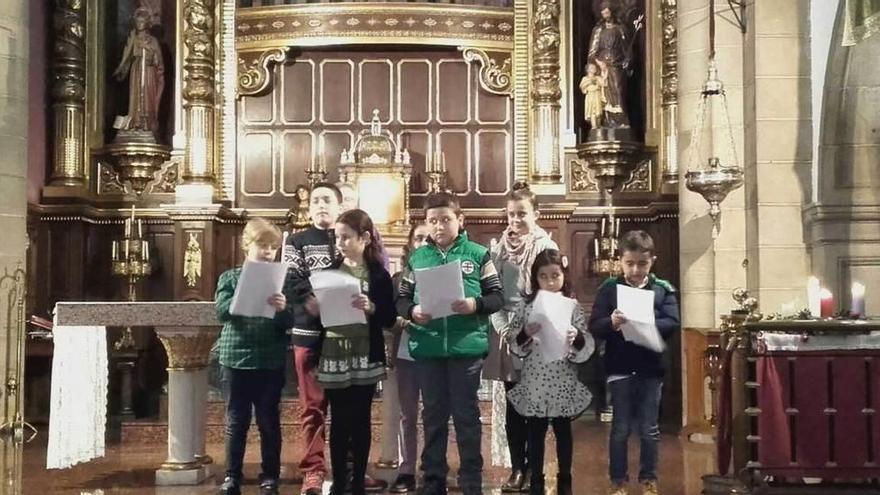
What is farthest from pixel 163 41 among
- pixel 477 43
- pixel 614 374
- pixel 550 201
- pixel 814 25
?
pixel 614 374

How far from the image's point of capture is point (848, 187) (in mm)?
7902

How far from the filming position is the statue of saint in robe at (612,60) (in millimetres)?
12023

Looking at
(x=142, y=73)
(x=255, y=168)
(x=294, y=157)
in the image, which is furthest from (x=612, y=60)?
(x=142, y=73)

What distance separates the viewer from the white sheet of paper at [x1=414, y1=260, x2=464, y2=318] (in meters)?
5.48

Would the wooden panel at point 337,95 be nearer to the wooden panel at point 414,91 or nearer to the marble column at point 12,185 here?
the wooden panel at point 414,91

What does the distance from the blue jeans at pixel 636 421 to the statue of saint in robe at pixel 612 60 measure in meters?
6.36

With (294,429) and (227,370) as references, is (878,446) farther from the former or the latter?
(294,429)

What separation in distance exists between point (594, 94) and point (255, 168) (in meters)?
3.57

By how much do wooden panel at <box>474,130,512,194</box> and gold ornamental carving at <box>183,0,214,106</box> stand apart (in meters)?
2.81

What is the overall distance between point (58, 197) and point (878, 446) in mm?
8397

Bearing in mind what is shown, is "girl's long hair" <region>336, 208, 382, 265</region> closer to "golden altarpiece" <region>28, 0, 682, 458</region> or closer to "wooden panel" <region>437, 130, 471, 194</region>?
"golden altarpiece" <region>28, 0, 682, 458</region>

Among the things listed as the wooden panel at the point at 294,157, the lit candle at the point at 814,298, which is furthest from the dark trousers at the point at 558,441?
the wooden panel at the point at 294,157

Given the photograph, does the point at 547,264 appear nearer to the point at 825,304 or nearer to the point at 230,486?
the point at 825,304

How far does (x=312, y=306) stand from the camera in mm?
5723
